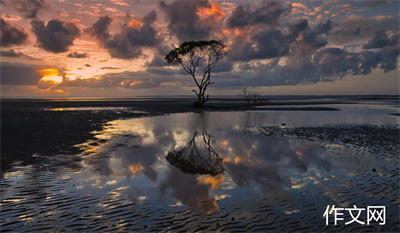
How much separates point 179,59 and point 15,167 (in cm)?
4837

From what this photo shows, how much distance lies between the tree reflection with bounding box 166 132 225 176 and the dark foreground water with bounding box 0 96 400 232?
0.17 ft

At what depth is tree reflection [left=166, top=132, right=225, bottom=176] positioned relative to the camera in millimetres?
11389

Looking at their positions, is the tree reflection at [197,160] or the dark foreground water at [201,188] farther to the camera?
the tree reflection at [197,160]

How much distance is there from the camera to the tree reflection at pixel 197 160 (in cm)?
1139

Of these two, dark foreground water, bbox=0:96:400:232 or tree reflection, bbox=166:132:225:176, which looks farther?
tree reflection, bbox=166:132:225:176

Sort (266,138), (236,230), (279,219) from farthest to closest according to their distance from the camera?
(266,138)
(279,219)
(236,230)

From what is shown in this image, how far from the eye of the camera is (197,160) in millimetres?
13195

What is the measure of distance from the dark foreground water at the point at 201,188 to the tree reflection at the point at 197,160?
5cm

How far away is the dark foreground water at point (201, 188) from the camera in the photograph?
21.3 feet

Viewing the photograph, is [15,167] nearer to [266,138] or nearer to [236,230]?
[236,230]

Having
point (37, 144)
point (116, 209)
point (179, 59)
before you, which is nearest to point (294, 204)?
point (116, 209)

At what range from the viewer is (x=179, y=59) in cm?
5681

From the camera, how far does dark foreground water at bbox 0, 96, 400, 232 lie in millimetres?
6492

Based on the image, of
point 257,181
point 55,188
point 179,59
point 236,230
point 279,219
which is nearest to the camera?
point 236,230
